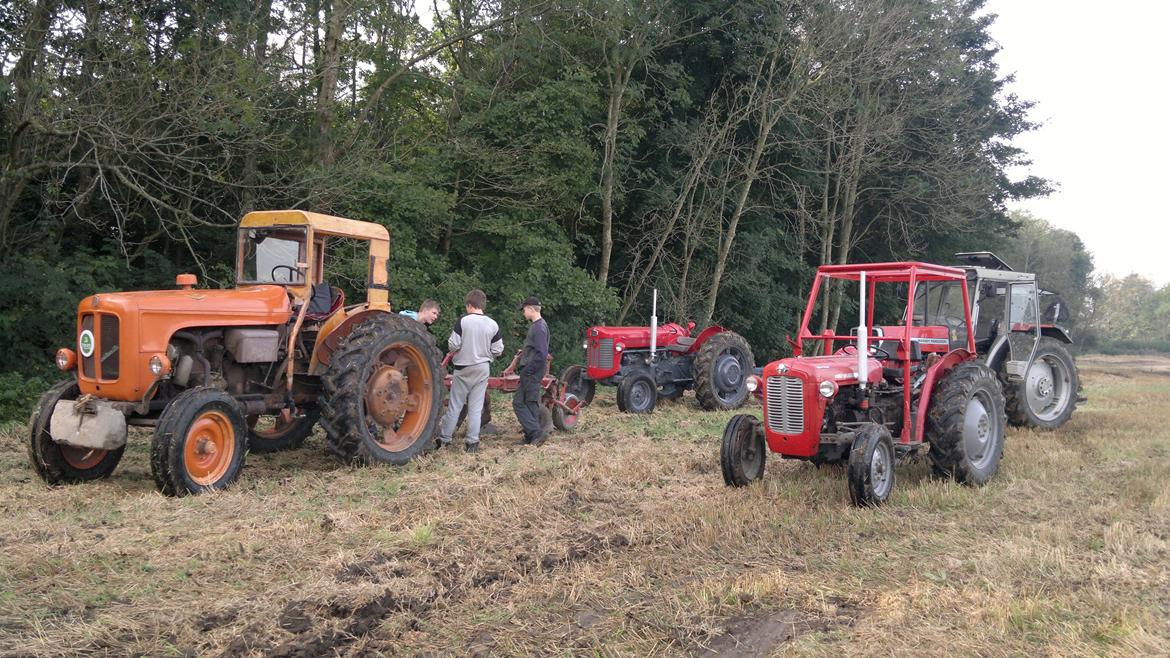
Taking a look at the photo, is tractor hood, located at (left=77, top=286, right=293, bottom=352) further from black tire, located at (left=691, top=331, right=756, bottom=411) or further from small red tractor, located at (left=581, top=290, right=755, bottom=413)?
black tire, located at (left=691, top=331, right=756, bottom=411)

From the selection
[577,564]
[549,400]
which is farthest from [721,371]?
[577,564]

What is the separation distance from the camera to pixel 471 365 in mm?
7742

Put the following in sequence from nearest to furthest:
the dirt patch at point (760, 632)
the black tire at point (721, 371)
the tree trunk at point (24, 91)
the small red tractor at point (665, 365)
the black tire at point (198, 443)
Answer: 1. the dirt patch at point (760, 632)
2. the black tire at point (198, 443)
3. the tree trunk at point (24, 91)
4. the small red tractor at point (665, 365)
5. the black tire at point (721, 371)

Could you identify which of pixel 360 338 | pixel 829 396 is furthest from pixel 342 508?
pixel 829 396

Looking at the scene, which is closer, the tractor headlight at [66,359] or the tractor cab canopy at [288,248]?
the tractor headlight at [66,359]

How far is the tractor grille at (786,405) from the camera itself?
19.9 feet

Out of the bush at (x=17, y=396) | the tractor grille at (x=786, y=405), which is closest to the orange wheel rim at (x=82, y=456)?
the bush at (x=17, y=396)

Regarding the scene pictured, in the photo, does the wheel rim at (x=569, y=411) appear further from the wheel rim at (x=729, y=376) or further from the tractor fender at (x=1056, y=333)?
the tractor fender at (x=1056, y=333)

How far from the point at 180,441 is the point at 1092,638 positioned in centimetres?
497

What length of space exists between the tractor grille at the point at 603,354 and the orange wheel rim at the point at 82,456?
6162 millimetres

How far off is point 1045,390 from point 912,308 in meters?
4.66

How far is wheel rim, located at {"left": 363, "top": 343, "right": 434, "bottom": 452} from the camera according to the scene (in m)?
6.80

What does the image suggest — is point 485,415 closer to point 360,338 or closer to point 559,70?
point 360,338

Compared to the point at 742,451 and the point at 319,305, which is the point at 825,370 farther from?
the point at 319,305
